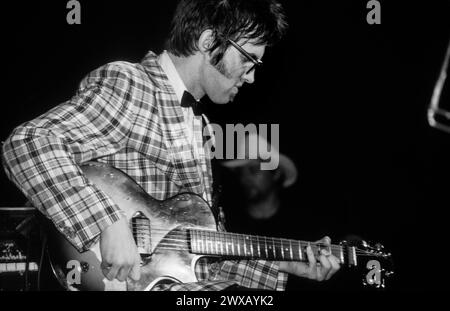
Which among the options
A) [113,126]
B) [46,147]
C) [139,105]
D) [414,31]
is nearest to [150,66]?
[139,105]

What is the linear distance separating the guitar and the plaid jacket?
0.30ft

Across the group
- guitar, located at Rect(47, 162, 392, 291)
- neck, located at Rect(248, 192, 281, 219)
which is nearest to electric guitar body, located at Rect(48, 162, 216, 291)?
guitar, located at Rect(47, 162, 392, 291)

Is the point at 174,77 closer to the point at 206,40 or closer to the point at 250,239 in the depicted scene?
the point at 206,40

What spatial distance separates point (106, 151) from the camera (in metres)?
1.68

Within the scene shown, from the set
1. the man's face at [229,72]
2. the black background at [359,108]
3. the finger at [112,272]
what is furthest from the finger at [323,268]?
the black background at [359,108]

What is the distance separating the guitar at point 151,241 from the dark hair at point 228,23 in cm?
89

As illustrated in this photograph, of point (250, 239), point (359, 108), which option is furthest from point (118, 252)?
point (359, 108)

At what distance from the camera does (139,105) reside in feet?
5.96

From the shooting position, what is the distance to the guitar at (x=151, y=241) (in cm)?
151

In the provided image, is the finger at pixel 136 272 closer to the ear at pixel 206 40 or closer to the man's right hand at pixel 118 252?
the man's right hand at pixel 118 252

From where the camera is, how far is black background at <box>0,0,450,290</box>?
3.37 meters

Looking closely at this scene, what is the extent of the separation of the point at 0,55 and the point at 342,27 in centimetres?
270
